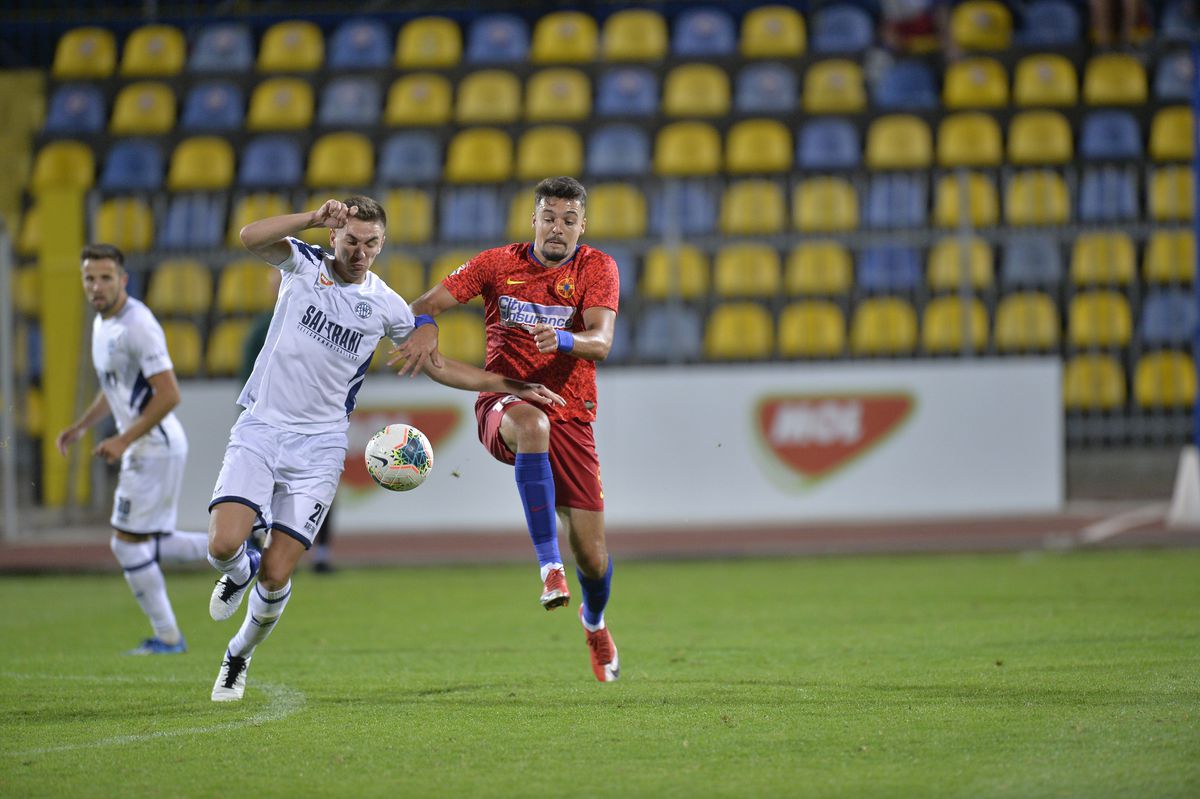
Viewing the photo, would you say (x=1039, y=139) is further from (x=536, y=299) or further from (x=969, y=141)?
(x=536, y=299)

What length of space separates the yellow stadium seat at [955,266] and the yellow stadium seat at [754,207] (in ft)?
6.50

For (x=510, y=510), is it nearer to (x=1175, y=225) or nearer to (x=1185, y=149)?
(x=1175, y=225)

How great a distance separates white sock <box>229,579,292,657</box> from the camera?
6941mm

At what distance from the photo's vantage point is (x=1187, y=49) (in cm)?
2034

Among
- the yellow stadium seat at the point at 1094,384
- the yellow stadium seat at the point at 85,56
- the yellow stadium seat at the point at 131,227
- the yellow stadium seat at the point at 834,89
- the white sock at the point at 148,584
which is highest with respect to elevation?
the yellow stadium seat at the point at 85,56

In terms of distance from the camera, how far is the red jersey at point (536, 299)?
24.4ft

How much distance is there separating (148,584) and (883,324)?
10353mm

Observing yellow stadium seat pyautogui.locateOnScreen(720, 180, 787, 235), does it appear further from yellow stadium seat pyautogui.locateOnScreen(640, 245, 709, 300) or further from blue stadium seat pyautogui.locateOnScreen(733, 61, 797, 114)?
blue stadium seat pyautogui.locateOnScreen(733, 61, 797, 114)

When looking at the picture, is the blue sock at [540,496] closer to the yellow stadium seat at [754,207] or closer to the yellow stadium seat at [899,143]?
the yellow stadium seat at [754,207]


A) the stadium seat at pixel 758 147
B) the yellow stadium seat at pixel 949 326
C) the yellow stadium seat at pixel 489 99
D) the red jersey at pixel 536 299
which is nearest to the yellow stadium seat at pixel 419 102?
the yellow stadium seat at pixel 489 99

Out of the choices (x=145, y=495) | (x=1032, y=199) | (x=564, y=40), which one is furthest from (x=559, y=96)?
(x=145, y=495)

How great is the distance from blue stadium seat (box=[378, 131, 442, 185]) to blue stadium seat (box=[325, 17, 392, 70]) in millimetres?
1968

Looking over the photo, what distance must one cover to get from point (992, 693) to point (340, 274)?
3.58m

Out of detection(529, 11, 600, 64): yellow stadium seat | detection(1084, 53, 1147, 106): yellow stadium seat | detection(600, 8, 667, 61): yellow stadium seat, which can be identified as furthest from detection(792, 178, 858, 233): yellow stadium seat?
detection(529, 11, 600, 64): yellow stadium seat
